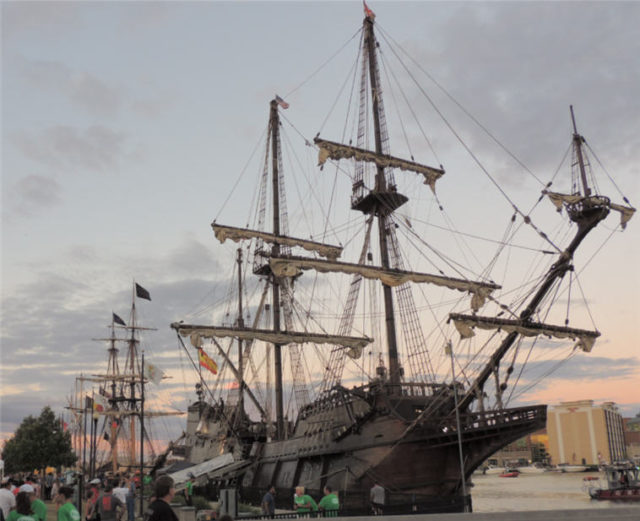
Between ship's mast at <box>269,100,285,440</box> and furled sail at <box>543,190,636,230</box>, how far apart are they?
49.9ft

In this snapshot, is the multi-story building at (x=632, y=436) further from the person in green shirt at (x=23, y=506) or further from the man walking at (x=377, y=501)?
the person in green shirt at (x=23, y=506)

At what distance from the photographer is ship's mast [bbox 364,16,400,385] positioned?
90.8ft

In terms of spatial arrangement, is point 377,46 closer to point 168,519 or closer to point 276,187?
point 276,187

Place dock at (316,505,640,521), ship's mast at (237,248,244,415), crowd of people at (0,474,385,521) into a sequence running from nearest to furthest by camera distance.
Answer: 1. crowd of people at (0,474,385,521)
2. dock at (316,505,640,521)
3. ship's mast at (237,248,244,415)

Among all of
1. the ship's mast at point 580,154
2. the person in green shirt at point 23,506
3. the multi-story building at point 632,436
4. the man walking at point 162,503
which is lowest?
the multi-story building at point 632,436

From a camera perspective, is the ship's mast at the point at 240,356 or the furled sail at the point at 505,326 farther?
the ship's mast at the point at 240,356

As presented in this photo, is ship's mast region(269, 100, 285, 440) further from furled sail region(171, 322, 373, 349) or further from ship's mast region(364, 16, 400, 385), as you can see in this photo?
ship's mast region(364, 16, 400, 385)

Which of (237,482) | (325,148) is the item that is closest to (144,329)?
(237,482)

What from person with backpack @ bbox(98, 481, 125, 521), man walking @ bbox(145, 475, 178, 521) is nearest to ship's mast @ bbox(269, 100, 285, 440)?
person with backpack @ bbox(98, 481, 125, 521)

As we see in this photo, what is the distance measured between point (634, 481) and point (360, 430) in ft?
67.0

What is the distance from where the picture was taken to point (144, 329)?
74062 mm

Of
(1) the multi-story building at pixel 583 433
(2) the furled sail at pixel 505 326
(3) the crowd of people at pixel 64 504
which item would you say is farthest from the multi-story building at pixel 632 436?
(3) the crowd of people at pixel 64 504

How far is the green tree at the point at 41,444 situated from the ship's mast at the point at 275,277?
1933 cm

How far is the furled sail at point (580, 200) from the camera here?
80.9 ft
